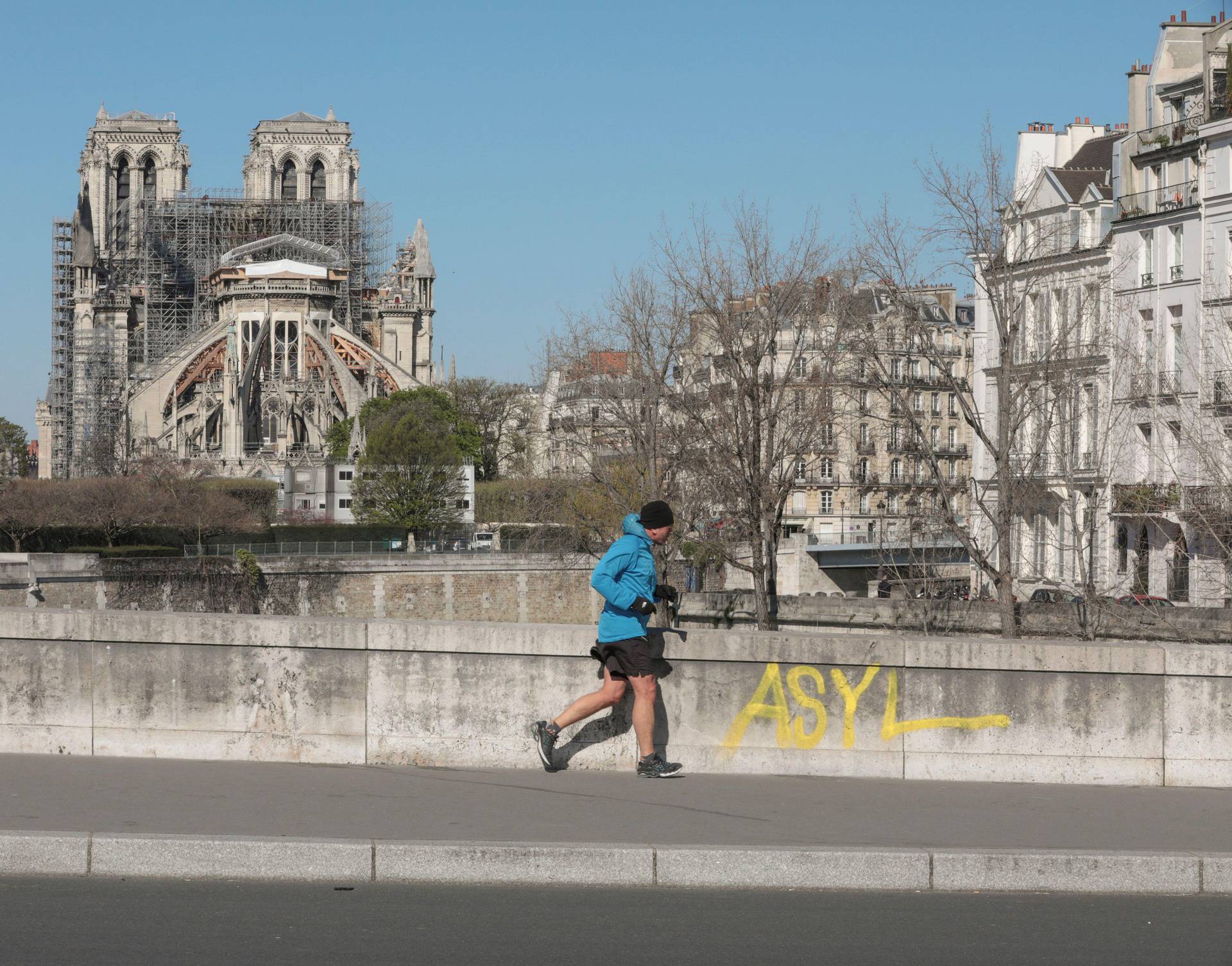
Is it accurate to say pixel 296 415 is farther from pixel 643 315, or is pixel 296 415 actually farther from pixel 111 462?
pixel 643 315

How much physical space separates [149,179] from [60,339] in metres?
15.5

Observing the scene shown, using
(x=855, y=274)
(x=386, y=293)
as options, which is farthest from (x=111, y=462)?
(x=855, y=274)

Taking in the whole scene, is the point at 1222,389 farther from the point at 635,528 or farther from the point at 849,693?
the point at 635,528

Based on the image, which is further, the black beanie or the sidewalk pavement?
the black beanie

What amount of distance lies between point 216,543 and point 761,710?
6491 centimetres

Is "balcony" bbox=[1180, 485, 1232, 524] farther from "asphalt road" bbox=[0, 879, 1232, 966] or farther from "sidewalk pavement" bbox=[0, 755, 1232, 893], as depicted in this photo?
"asphalt road" bbox=[0, 879, 1232, 966]

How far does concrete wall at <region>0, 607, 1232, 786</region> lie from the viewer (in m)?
9.82

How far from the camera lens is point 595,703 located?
9.41 m

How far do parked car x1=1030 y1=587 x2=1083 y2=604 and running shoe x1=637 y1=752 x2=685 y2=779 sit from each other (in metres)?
22.7

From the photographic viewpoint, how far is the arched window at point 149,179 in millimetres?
137375

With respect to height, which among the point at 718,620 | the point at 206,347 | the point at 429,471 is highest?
the point at 206,347

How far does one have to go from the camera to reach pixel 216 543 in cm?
7244

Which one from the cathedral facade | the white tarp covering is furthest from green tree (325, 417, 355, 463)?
the white tarp covering

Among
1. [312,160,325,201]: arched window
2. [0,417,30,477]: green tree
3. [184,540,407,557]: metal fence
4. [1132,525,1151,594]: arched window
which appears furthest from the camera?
[312,160,325,201]: arched window
